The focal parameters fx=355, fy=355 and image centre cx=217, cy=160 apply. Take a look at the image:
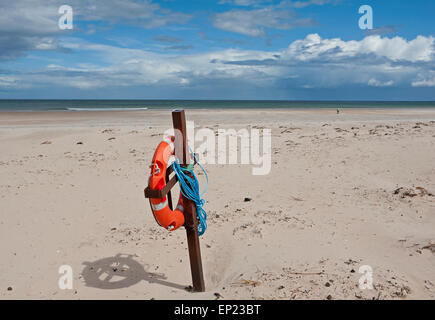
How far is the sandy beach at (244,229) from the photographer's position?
411 cm

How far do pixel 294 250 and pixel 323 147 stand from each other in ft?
19.0

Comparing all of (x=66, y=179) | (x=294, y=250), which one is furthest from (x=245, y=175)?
(x=66, y=179)

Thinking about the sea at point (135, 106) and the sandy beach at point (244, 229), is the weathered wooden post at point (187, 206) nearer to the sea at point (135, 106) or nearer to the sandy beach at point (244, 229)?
the sandy beach at point (244, 229)

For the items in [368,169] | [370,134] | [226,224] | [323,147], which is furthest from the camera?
[370,134]

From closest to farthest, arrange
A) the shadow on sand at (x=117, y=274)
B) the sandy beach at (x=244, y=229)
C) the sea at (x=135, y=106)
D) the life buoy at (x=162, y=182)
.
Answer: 1. the life buoy at (x=162, y=182)
2. the sandy beach at (x=244, y=229)
3. the shadow on sand at (x=117, y=274)
4. the sea at (x=135, y=106)

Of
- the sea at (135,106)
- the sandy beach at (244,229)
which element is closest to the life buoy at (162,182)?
the sandy beach at (244,229)

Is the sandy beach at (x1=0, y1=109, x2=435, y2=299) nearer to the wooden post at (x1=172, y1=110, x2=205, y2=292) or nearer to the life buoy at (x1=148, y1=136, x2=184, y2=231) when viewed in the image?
the wooden post at (x1=172, y1=110, x2=205, y2=292)

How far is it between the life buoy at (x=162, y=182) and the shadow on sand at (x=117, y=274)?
3.42ft

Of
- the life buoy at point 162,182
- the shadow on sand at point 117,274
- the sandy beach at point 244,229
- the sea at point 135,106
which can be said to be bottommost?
the shadow on sand at point 117,274

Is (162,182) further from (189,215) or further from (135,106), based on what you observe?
(135,106)

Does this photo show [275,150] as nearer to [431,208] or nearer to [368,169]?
[368,169]

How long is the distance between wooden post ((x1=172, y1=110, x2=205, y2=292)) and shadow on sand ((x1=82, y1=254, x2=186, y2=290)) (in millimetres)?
343

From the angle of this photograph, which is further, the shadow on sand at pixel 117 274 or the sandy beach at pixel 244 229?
the shadow on sand at pixel 117 274

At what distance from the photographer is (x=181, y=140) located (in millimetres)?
3693
